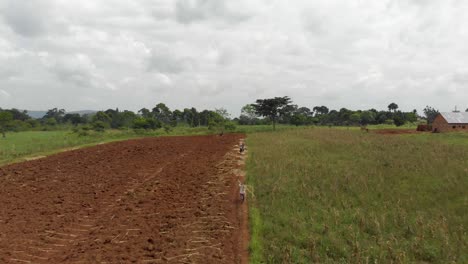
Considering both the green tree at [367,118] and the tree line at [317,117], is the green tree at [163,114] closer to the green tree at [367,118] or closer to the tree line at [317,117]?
the tree line at [317,117]

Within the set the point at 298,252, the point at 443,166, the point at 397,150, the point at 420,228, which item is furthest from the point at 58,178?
the point at 397,150

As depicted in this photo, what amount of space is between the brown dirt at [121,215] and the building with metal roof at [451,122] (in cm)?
3329

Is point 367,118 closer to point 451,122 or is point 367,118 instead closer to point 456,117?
point 456,117

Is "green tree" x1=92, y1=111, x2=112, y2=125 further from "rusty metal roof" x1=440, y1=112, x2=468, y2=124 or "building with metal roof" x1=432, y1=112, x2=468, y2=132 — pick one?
"rusty metal roof" x1=440, y1=112, x2=468, y2=124

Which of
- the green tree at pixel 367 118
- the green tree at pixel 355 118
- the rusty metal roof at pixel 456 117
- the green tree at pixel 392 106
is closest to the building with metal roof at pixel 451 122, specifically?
the rusty metal roof at pixel 456 117

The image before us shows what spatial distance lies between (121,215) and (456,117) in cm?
4407

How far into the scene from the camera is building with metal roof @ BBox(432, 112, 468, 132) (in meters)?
38.2

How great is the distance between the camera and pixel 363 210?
9719 millimetres

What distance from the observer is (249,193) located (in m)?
12.1

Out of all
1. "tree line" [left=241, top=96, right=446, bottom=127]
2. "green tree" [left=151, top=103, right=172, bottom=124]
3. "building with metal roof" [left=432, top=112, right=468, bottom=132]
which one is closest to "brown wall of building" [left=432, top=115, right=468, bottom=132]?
"building with metal roof" [left=432, top=112, right=468, bottom=132]

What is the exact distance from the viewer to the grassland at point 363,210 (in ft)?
23.9

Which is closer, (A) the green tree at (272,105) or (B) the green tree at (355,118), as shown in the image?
(A) the green tree at (272,105)

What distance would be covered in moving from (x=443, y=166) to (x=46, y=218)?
15670mm

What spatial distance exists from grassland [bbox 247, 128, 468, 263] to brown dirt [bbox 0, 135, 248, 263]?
3.59ft
